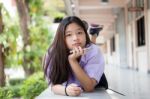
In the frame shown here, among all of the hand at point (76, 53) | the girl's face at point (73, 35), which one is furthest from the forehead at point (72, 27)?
the hand at point (76, 53)

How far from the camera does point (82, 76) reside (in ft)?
8.41

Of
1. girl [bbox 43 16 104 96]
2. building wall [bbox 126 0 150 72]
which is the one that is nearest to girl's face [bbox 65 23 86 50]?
girl [bbox 43 16 104 96]

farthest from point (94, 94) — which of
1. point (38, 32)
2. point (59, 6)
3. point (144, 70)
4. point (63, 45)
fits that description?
point (59, 6)

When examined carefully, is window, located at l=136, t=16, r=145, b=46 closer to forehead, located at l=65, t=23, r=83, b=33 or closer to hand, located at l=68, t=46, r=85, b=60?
forehead, located at l=65, t=23, r=83, b=33

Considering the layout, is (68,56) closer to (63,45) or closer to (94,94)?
(63,45)

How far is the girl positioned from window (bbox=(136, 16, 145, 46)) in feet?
40.6

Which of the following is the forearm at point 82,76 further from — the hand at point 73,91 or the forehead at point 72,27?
the forehead at point 72,27

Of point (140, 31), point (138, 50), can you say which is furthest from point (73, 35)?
point (138, 50)

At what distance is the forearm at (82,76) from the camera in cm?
256

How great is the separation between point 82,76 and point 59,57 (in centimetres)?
25

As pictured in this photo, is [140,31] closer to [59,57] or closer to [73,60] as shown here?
[59,57]

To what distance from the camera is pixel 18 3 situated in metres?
12.9

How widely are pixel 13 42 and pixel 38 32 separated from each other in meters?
5.61

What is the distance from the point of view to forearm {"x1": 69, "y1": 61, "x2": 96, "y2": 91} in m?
2.56
